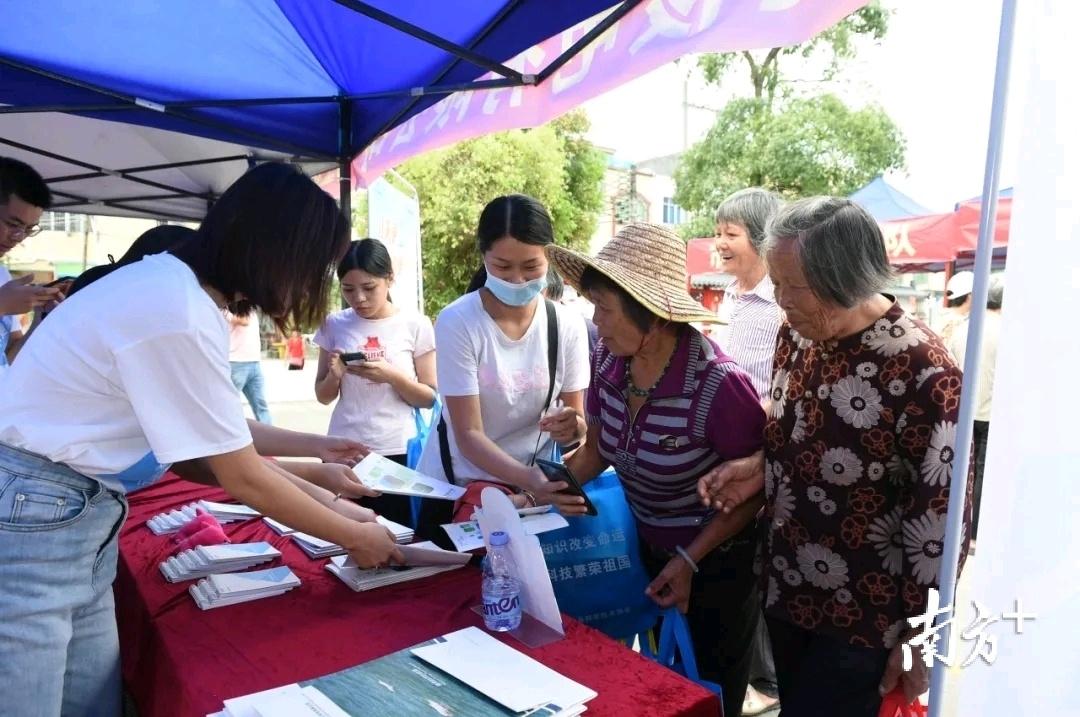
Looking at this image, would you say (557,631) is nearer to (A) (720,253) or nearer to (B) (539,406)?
(B) (539,406)

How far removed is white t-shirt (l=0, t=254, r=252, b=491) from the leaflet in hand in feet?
2.04

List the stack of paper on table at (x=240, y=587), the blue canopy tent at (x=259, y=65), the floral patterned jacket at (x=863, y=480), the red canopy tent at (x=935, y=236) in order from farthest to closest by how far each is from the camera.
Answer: the red canopy tent at (x=935, y=236) < the blue canopy tent at (x=259, y=65) < the stack of paper on table at (x=240, y=587) < the floral patterned jacket at (x=863, y=480)

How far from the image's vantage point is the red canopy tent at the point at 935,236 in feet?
23.4

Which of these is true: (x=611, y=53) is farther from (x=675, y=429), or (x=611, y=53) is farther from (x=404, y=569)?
(x=404, y=569)

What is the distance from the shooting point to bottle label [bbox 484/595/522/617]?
1.29m

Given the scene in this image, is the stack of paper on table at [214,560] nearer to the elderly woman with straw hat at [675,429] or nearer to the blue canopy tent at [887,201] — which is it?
the elderly woman with straw hat at [675,429]

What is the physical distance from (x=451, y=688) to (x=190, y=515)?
1244 millimetres

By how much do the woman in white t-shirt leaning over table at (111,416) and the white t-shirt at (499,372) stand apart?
0.81 m

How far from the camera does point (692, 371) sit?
5.24ft

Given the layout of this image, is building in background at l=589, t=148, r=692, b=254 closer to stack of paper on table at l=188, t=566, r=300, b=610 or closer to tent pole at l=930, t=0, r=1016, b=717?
stack of paper on table at l=188, t=566, r=300, b=610

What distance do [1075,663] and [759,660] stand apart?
2141mm

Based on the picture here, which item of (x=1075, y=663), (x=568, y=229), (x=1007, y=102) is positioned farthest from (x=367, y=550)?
(x=568, y=229)

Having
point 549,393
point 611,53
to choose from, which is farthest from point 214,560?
point 611,53

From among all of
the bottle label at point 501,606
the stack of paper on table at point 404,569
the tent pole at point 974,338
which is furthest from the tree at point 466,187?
the tent pole at point 974,338
